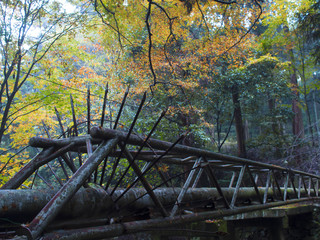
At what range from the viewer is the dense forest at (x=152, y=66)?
6.09 meters

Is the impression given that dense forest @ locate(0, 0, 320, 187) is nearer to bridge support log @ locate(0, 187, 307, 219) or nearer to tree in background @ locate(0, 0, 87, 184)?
tree in background @ locate(0, 0, 87, 184)

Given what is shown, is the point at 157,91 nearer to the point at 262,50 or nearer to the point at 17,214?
the point at 262,50

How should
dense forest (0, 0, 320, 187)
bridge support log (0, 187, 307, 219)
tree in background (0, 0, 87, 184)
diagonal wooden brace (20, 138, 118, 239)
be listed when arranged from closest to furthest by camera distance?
diagonal wooden brace (20, 138, 118, 239) → bridge support log (0, 187, 307, 219) → tree in background (0, 0, 87, 184) → dense forest (0, 0, 320, 187)

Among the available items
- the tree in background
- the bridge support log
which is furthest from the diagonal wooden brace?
the tree in background

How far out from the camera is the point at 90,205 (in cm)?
217

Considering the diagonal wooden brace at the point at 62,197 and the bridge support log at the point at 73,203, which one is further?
the bridge support log at the point at 73,203

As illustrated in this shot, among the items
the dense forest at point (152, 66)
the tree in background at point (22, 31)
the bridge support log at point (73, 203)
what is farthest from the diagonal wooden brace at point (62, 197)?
the tree in background at point (22, 31)

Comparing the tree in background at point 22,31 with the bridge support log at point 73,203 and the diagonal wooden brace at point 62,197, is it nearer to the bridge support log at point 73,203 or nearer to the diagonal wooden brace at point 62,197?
the bridge support log at point 73,203

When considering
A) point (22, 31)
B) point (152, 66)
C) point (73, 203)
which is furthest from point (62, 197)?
point (22, 31)

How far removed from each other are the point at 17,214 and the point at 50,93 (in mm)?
5598

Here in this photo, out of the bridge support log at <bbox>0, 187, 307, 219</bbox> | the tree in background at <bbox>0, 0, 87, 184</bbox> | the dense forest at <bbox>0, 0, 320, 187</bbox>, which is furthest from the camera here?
the dense forest at <bbox>0, 0, 320, 187</bbox>

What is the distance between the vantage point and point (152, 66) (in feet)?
17.2

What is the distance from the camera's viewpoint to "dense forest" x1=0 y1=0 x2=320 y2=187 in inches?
240

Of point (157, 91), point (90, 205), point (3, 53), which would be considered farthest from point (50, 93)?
point (90, 205)
